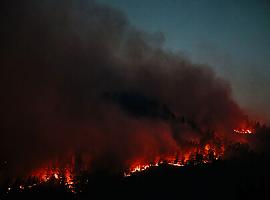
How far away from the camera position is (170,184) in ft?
394

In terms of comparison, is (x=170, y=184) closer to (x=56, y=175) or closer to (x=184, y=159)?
(x=184, y=159)

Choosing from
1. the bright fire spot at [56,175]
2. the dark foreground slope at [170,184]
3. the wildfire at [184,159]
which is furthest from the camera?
the wildfire at [184,159]

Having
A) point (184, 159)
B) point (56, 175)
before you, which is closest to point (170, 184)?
point (184, 159)

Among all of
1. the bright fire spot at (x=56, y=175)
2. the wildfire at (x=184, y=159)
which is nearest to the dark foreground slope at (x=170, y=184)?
the bright fire spot at (x=56, y=175)

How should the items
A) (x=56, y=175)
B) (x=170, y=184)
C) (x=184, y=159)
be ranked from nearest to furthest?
(x=170, y=184) < (x=56, y=175) < (x=184, y=159)

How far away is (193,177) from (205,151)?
36131 mm

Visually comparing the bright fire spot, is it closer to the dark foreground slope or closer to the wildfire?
the dark foreground slope

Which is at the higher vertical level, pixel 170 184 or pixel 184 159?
pixel 184 159

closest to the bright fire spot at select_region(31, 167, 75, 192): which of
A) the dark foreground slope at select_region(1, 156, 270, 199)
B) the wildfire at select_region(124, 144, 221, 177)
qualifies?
the dark foreground slope at select_region(1, 156, 270, 199)

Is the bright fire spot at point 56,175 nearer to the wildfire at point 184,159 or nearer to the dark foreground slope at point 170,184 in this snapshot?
the dark foreground slope at point 170,184

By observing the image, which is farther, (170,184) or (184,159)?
(184,159)

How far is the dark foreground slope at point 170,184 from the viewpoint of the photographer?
11131 cm

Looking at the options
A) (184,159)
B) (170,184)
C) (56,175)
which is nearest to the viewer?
(170,184)

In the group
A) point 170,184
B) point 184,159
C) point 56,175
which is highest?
point 184,159
